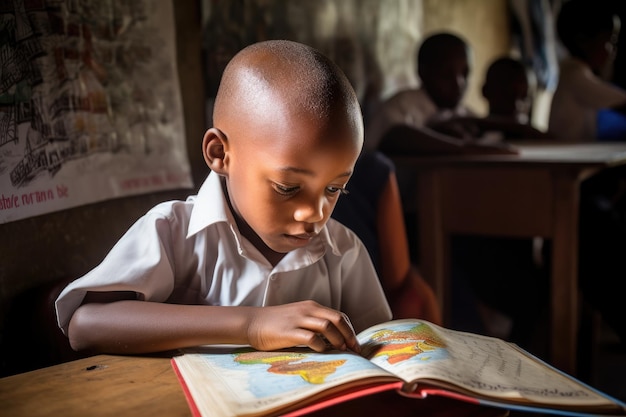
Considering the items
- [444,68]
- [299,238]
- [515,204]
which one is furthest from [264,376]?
[444,68]

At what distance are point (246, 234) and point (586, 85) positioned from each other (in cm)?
245

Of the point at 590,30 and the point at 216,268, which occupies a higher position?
the point at 590,30

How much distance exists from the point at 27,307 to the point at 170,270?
1.39 feet

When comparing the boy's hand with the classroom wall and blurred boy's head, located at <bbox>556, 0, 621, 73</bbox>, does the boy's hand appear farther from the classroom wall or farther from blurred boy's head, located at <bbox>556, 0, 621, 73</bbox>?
blurred boy's head, located at <bbox>556, 0, 621, 73</bbox>

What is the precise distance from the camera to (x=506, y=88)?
131 inches

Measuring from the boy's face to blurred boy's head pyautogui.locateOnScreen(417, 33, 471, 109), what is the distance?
2037 millimetres

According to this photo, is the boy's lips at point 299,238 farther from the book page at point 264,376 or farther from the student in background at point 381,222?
the student in background at point 381,222

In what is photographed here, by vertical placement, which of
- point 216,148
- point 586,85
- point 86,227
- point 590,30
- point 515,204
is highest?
point 590,30

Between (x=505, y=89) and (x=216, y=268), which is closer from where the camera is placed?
(x=216, y=268)

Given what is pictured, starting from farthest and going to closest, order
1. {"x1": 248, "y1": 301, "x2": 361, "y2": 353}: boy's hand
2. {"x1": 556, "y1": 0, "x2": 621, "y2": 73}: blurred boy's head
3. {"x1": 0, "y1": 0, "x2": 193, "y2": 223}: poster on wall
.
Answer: {"x1": 556, "y1": 0, "x2": 621, "y2": 73}: blurred boy's head, {"x1": 0, "y1": 0, "x2": 193, "y2": 223}: poster on wall, {"x1": 248, "y1": 301, "x2": 361, "y2": 353}: boy's hand

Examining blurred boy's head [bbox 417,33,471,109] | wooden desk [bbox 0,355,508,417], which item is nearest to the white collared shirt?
wooden desk [bbox 0,355,508,417]

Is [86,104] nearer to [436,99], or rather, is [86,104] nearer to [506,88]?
[436,99]

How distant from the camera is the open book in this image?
72 cm

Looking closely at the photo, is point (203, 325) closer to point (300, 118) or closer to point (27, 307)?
point (300, 118)
